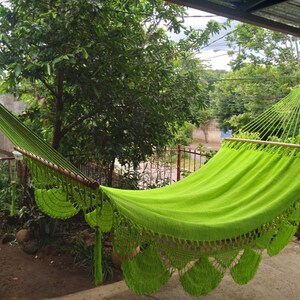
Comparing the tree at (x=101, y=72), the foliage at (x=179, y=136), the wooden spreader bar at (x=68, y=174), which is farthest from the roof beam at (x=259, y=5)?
the wooden spreader bar at (x=68, y=174)

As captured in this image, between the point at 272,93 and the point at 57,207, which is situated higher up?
the point at 272,93

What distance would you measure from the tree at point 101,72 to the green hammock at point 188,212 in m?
0.78

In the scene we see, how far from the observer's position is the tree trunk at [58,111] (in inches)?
96.7

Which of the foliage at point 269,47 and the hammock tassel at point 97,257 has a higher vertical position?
the foliage at point 269,47

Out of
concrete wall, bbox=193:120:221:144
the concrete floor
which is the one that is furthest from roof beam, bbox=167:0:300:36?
concrete wall, bbox=193:120:221:144

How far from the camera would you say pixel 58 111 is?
257 centimetres

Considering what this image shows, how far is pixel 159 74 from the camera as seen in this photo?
2584 mm

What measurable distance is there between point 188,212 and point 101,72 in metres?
1.25

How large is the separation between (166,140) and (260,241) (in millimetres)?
1423

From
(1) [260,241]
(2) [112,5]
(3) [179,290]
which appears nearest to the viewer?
(1) [260,241]

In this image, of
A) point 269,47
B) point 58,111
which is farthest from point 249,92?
point 58,111

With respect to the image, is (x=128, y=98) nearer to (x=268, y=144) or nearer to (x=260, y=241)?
(x=268, y=144)

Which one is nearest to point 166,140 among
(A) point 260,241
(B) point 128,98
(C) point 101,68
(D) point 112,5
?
(B) point 128,98

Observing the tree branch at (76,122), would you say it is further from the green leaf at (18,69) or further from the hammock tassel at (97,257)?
the hammock tassel at (97,257)
